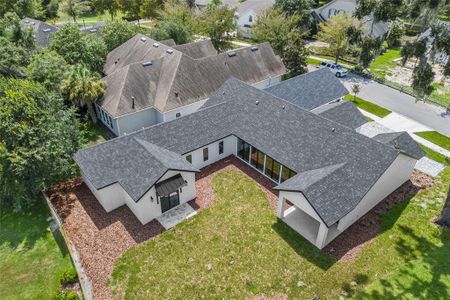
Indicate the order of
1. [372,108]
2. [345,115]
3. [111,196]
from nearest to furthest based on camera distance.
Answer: [111,196] < [345,115] < [372,108]

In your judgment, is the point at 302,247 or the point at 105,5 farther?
the point at 105,5

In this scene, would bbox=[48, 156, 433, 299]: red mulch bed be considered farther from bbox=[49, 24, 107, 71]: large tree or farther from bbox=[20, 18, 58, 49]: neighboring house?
bbox=[20, 18, 58, 49]: neighboring house

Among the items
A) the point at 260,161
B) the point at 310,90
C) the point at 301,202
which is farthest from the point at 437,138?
the point at 301,202

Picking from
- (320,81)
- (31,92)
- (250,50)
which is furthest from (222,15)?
(31,92)

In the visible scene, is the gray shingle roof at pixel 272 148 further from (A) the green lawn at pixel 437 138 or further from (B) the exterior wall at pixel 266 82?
(A) the green lawn at pixel 437 138

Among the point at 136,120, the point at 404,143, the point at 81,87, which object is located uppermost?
the point at 81,87

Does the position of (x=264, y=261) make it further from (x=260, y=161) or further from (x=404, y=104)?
(x=404, y=104)

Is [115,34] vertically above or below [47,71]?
above
